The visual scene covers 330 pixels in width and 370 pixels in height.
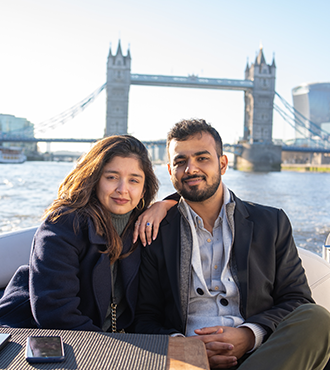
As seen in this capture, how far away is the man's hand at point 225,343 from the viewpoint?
0.92 m

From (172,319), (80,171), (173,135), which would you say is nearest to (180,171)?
(173,135)

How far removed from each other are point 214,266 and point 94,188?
39cm

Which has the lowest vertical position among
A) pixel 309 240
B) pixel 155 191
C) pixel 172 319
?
pixel 309 240

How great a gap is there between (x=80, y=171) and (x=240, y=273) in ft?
1.67

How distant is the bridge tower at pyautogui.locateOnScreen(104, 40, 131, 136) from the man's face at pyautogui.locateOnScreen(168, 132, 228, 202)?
28638 millimetres

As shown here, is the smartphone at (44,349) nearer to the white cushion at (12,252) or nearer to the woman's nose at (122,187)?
the woman's nose at (122,187)

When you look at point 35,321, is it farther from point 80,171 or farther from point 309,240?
point 309,240

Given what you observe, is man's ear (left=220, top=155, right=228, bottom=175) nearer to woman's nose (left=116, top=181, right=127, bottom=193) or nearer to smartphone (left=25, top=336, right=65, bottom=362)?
woman's nose (left=116, top=181, right=127, bottom=193)

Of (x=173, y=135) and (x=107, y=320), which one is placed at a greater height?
(x=173, y=135)

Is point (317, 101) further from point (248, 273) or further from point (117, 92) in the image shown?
point (248, 273)

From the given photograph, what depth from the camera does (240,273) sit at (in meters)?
1.03

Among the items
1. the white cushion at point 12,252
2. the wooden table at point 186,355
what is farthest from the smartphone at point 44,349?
the white cushion at point 12,252

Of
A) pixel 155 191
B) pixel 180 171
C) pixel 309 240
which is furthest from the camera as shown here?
pixel 309 240

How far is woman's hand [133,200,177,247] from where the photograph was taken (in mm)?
1089
